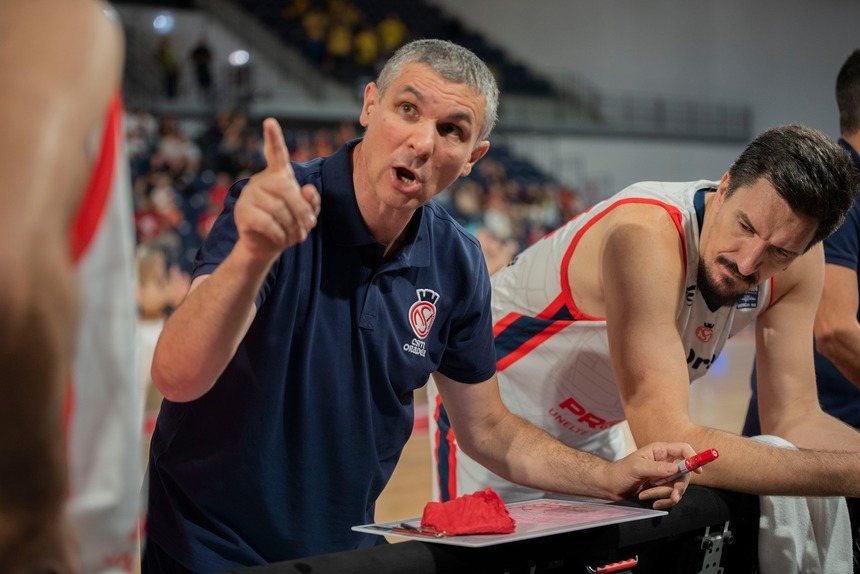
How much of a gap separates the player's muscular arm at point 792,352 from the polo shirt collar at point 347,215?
122cm

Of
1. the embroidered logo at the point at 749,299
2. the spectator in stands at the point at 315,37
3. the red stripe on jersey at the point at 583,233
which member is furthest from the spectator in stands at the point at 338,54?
the embroidered logo at the point at 749,299

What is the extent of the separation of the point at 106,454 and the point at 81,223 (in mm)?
216

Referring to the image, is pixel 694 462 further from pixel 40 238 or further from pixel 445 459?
pixel 40 238

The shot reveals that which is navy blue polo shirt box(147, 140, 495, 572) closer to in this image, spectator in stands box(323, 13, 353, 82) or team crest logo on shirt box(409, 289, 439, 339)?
team crest logo on shirt box(409, 289, 439, 339)

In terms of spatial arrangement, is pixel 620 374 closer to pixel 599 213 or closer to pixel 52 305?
pixel 599 213

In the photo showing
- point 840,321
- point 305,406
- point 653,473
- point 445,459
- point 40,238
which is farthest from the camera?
point 445,459

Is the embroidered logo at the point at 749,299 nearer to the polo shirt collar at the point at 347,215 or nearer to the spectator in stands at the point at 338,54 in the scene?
the polo shirt collar at the point at 347,215

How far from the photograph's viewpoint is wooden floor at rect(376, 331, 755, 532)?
507cm

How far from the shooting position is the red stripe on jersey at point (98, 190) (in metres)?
0.77

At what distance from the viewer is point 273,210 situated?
4.28 ft

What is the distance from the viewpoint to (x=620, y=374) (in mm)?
2285

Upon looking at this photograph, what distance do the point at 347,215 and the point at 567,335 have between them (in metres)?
1.03

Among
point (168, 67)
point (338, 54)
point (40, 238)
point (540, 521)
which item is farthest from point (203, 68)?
point (40, 238)

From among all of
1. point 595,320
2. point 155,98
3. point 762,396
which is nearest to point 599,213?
point 595,320
